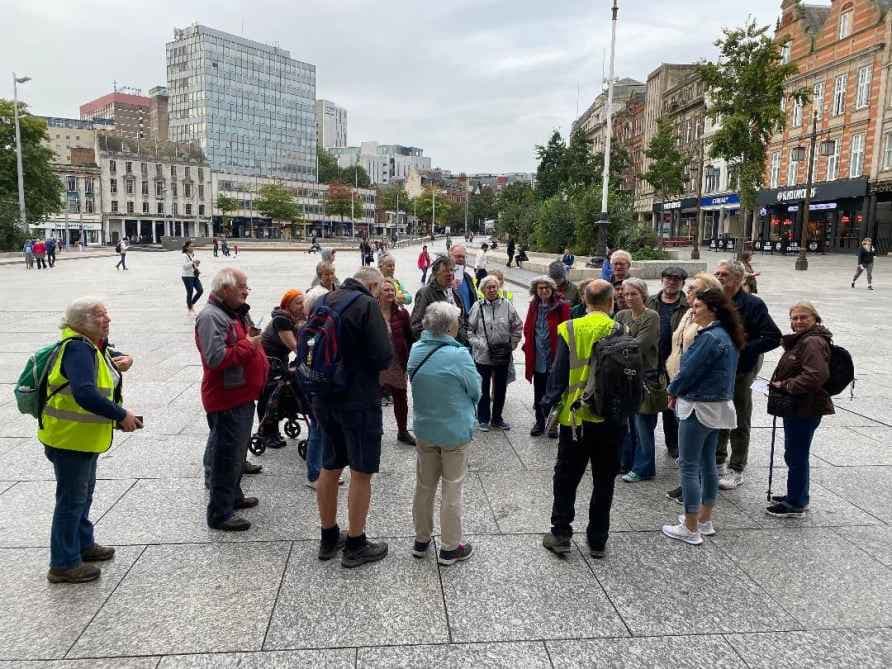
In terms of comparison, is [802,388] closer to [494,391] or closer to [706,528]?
[706,528]

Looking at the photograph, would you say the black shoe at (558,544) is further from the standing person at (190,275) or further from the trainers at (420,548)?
the standing person at (190,275)

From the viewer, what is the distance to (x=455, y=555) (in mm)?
4043

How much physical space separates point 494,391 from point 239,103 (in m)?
126

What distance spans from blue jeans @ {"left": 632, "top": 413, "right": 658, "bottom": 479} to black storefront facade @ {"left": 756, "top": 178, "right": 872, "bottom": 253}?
3732cm

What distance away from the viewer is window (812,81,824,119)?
39750 mm

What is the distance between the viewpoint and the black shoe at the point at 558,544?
4129 millimetres

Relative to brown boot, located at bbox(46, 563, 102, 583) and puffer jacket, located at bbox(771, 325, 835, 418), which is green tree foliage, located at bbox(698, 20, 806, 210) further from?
brown boot, located at bbox(46, 563, 102, 583)

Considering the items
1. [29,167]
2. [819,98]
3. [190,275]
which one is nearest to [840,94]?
[819,98]

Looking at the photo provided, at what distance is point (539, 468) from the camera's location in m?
5.71

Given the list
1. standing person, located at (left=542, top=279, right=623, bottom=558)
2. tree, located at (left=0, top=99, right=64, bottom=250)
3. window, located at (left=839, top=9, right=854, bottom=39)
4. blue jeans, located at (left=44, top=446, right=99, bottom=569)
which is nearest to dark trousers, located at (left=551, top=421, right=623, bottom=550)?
standing person, located at (left=542, top=279, right=623, bottom=558)

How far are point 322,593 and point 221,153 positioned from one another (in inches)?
4849

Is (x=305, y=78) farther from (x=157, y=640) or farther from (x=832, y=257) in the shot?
(x=157, y=640)

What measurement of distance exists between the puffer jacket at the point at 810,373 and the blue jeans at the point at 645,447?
1142 millimetres

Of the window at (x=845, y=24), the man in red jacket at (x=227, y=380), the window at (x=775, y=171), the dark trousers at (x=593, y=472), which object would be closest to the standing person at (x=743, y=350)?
the dark trousers at (x=593, y=472)
